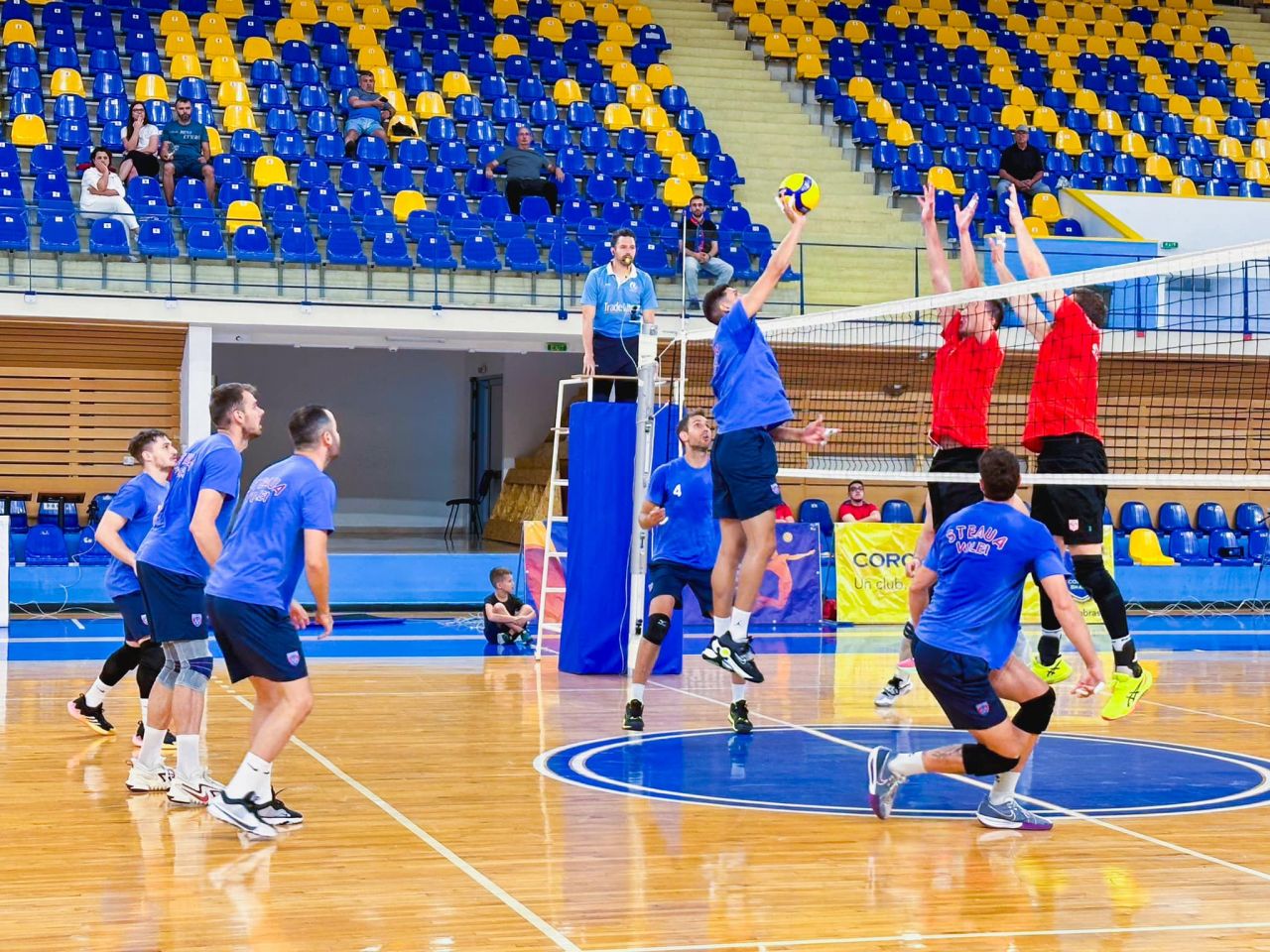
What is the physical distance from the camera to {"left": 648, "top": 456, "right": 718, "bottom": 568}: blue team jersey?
9.83 metres

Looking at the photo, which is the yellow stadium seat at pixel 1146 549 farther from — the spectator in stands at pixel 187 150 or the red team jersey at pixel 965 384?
the spectator in stands at pixel 187 150

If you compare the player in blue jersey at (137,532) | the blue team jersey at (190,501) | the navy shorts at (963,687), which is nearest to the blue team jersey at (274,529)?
the blue team jersey at (190,501)

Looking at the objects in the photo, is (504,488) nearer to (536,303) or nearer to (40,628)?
(536,303)

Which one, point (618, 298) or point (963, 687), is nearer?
point (963, 687)

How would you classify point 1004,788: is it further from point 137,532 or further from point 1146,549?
point 1146,549

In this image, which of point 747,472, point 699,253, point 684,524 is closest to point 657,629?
point 684,524

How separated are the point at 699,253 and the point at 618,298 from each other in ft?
22.3

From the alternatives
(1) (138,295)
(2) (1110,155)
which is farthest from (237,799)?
(2) (1110,155)

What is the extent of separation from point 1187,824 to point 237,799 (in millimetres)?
4145

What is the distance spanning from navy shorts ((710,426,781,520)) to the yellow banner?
9506 mm

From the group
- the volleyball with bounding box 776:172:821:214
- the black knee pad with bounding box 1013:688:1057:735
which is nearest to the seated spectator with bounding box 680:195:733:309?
the volleyball with bounding box 776:172:821:214

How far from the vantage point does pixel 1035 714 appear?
6.73 m

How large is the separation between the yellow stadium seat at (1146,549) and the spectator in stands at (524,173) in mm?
8712

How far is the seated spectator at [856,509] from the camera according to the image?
19562 mm
